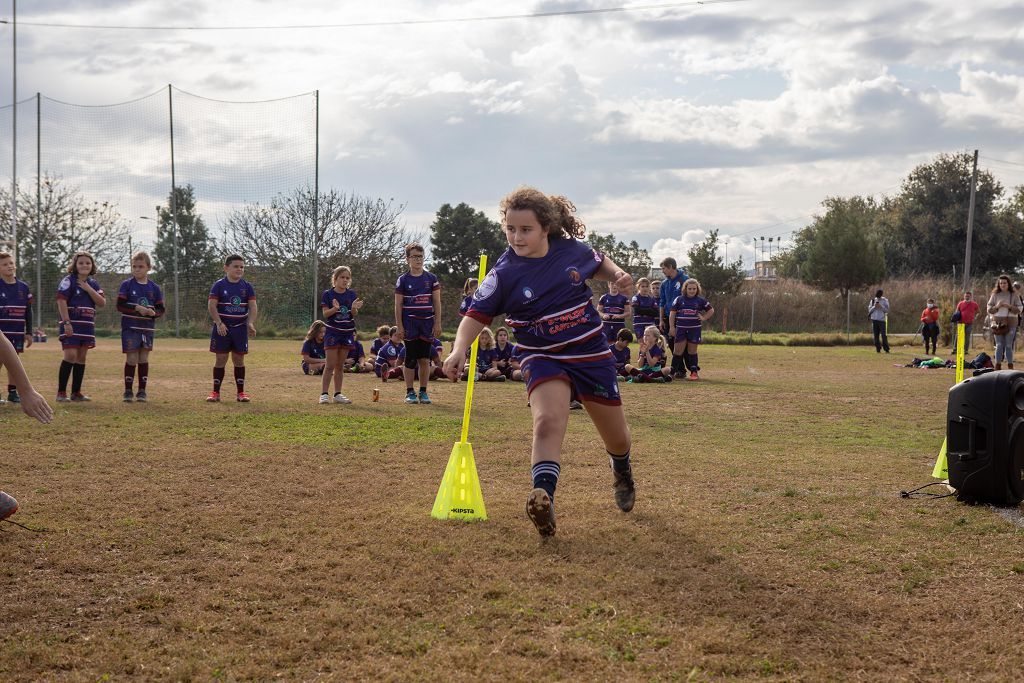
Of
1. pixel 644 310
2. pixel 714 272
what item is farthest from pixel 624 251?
pixel 644 310

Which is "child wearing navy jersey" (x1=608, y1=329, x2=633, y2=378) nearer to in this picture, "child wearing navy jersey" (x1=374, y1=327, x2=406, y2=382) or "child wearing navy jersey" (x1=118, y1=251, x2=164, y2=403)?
"child wearing navy jersey" (x1=374, y1=327, x2=406, y2=382)

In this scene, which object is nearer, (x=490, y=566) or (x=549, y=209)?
(x=490, y=566)

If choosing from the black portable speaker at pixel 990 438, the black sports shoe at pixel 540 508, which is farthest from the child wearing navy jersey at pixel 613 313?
the black sports shoe at pixel 540 508

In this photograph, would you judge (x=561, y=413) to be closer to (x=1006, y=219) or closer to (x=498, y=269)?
(x=498, y=269)

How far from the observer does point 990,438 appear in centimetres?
561

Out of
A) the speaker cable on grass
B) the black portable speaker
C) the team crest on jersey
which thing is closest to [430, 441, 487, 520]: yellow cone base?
the team crest on jersey

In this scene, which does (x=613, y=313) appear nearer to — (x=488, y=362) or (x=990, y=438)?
(x=488, y=362)

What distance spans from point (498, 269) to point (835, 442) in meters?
4.95

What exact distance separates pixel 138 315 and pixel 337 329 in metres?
2.56

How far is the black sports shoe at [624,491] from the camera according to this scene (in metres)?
5.55

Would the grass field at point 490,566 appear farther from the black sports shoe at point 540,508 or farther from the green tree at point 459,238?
the green tree at point 459,238

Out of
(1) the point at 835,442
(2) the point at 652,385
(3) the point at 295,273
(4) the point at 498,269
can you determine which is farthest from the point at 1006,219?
(4) the point at 498,269

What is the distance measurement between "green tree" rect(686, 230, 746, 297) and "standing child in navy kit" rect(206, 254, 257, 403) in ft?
122

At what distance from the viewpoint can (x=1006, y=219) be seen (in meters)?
55.7
